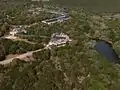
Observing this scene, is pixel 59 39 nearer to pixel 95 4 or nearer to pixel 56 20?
pixel 56 20

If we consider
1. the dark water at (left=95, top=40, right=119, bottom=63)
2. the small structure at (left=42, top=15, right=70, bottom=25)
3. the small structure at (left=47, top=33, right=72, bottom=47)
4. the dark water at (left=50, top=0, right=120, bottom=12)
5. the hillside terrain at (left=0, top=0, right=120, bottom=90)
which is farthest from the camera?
the dark water at (left=50, top=0, right=120, bottom=12)

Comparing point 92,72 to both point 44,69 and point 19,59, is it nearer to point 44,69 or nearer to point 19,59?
point 44,69

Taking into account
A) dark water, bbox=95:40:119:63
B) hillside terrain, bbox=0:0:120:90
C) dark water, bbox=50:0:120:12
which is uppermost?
dark water, bbox=50:0:120:12

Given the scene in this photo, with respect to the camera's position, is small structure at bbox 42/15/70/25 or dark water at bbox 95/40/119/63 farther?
small structure at bbox 42/15/70/25

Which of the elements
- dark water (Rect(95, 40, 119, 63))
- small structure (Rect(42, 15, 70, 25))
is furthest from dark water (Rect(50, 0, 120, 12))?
dark water (Rect(95, 40, 119, 63))

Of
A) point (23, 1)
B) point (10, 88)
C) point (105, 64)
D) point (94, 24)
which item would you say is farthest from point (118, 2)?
point (10, 88)

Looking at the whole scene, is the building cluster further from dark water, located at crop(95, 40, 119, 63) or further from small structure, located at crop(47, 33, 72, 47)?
dark water, located at crop(95, 40, 119, 63)

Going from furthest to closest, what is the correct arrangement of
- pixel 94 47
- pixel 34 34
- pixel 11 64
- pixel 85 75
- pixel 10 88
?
pixel 34 34
pixel 94 47
pixel 11 64
pixel 85 75
pixel 10 88

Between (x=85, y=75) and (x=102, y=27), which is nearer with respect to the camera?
(x=85, y=75)
